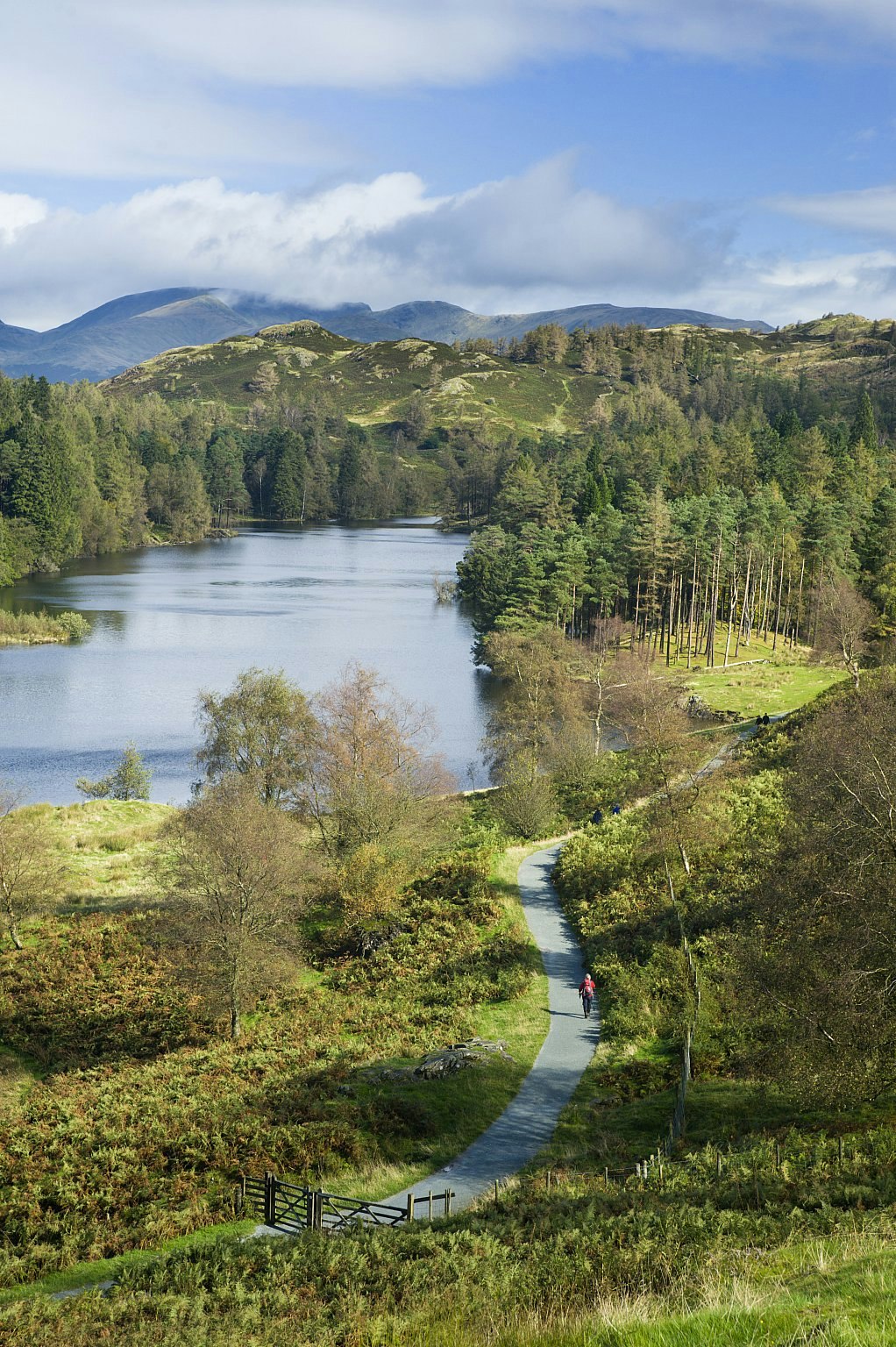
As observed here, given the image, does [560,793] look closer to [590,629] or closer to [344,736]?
[344,736]

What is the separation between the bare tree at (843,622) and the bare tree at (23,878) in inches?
1254

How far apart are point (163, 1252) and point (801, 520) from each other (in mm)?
86363

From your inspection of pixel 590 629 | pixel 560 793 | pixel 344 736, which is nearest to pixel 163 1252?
pixel 344 736

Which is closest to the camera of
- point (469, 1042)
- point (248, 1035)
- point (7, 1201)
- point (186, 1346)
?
point (186, 1346)

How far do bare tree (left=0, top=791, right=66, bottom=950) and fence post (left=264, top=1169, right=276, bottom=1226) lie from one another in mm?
21903

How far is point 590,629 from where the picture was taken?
92438 millimetres

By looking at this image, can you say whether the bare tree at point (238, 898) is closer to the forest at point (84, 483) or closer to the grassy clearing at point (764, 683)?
the grassy clearing at point (764, 683)

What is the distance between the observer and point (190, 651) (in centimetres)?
9069

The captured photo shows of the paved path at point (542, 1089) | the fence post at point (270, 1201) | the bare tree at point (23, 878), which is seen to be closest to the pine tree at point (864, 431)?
the paved path at point (542, 1089)

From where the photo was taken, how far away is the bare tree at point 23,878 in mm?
35688

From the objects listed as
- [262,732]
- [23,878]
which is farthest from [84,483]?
[23,878]

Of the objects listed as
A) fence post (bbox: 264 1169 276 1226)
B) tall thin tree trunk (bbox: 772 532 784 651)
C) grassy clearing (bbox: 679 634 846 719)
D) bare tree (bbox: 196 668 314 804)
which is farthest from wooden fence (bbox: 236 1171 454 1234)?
tall thin tree trunk (bbox: 772 532 784 651)

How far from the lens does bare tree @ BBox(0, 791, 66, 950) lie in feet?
117

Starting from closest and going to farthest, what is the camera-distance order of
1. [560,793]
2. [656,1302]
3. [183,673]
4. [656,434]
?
[656,1302], [560,793], [183,673], [656,434]
